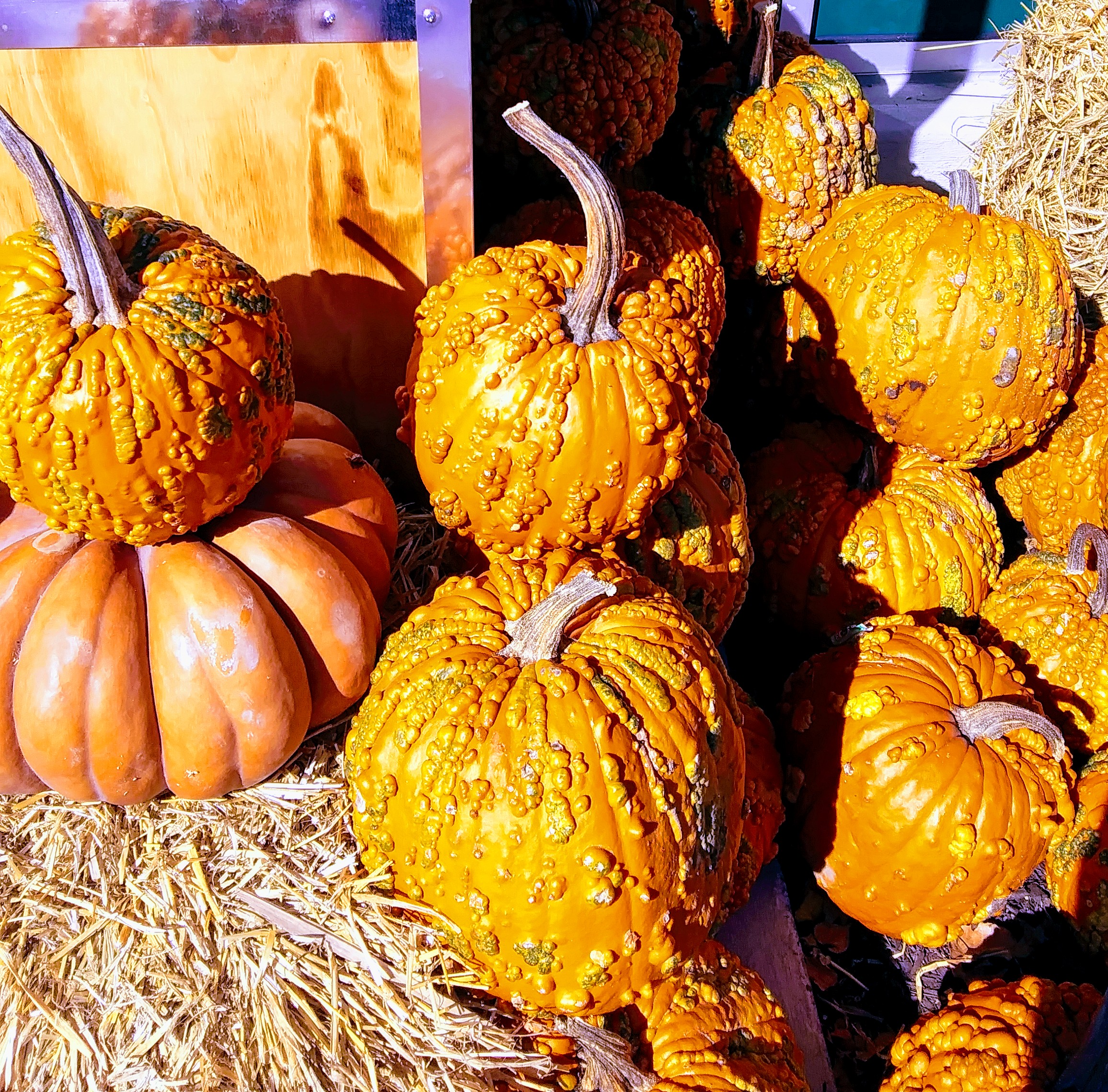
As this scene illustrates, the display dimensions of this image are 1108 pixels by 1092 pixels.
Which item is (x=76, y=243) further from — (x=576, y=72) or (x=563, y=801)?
(x=576, y=72)

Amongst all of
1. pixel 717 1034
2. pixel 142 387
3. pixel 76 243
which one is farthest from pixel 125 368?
pixel 717 1034

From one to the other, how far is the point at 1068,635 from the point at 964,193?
1.22m

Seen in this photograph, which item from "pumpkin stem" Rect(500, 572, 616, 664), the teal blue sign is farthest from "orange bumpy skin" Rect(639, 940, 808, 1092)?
the teal blue sign

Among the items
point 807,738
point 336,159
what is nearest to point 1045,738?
point 807,738

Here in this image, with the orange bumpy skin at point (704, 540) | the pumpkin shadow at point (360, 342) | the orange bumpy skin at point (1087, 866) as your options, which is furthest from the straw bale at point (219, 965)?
the orange bumpy skin at point (1087, 866)

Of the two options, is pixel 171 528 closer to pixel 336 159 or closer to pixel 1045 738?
pixel 336 159

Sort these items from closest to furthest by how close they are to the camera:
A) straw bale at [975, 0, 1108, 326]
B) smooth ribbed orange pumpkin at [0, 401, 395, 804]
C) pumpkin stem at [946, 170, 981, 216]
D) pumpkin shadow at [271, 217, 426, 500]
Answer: smooth ribbed orange pumpkin at [0, 401, 395, 804], pumpkin shadow at [271, 217, 426, 500], pumpkin stem at [946, 170, 981, 216], straw bale at [975, 0, 1108, 326]

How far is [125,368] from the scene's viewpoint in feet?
4.72

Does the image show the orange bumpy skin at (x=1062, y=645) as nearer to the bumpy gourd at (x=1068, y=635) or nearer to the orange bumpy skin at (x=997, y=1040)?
the bumpy gourd at (x=1068, y=635)

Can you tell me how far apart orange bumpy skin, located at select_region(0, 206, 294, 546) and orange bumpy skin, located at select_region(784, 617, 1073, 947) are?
4.69 ft

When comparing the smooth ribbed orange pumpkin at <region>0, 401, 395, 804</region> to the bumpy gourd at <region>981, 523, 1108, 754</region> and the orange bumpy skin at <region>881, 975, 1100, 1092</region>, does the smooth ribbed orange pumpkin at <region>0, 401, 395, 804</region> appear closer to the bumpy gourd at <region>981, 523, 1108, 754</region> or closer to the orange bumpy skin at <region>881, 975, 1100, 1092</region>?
the orange bumpy skin at <region>881, 975, 1100, 1092</region>

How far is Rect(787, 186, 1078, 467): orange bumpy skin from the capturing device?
95.5 inches

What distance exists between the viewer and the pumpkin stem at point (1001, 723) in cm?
200

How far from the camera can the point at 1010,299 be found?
241 cm
